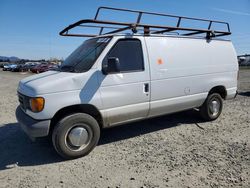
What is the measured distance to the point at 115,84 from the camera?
13.4 ft

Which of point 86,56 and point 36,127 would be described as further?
point 86,56

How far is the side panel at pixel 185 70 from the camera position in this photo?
4617 millimetres

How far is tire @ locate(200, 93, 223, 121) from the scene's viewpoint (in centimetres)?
571

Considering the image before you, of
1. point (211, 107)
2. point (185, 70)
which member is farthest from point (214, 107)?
point (185, 70)

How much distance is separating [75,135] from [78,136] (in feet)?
0.19

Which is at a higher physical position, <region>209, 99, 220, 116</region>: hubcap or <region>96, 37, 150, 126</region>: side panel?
<region>96, 37, 150, 126</region>: side panel

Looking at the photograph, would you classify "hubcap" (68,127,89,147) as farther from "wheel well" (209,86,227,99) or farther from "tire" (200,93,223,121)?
"wheel well" (209,86,227,99)

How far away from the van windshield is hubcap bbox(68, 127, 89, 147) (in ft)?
3.53

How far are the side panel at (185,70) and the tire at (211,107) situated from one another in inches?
10.2

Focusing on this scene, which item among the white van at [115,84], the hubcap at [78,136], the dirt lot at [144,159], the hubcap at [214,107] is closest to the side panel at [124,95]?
the white van at [115,84]

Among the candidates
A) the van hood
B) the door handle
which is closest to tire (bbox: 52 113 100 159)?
the van hood

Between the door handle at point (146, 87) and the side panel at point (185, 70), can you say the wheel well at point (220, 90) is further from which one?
the door handle at point (146, 87)

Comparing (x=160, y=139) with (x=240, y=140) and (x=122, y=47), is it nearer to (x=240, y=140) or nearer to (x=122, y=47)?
(x=240, y=140)

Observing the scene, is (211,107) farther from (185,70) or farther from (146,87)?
(146,87)
